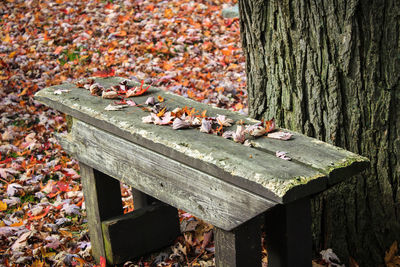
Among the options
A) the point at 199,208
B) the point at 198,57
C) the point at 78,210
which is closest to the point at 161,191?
the point at 199,208

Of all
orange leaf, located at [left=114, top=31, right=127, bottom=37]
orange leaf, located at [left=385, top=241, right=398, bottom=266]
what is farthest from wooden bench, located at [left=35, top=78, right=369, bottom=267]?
orange leaf, located at [left=114, top=31, right=127, bottom=37]

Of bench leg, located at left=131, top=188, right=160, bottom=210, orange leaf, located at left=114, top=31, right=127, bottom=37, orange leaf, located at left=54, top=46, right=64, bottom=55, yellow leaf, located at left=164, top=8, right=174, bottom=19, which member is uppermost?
yellow leaf, located at left=164, top=8, right=174, bottom=19

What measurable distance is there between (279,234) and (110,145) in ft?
3.22

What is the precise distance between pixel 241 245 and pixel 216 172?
0.34 metres

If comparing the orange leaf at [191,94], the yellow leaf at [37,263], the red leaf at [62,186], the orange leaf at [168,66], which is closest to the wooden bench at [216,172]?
the yellow leaf at [37,263]

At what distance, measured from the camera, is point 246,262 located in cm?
189

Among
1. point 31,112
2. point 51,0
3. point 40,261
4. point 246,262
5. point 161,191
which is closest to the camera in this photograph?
point 246,262

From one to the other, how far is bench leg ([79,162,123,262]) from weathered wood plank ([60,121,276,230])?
0.12 meters

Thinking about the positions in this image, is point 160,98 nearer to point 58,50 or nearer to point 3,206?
point 3,206

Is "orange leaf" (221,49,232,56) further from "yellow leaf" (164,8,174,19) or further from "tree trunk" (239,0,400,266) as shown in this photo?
"tree trunk" (239,0,400,266)

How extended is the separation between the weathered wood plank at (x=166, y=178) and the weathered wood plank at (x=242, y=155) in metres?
0.05

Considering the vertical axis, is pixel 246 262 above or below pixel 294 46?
below

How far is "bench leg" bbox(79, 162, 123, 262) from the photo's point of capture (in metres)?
2.62

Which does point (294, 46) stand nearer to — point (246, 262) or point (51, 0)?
point (246, 262)
